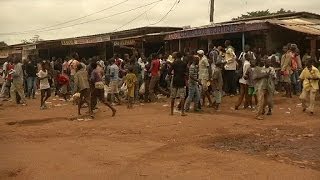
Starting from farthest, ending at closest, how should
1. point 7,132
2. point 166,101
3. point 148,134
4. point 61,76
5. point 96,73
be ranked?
1. point 61,76
2. point 166,101
3. point 96,73
4. point 7,132
5. point 148,134

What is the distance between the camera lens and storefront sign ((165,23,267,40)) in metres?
15.8

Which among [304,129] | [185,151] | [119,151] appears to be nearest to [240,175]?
[185,151]

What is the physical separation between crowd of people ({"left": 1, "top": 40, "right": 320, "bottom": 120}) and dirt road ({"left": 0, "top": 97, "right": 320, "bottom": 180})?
555mm

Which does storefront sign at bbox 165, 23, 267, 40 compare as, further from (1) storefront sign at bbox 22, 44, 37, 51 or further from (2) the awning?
(1) storefront sign at bbox 22, 44, 37, 51

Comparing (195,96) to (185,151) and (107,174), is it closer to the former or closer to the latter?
(185,151)

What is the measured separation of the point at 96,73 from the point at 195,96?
2.67 meters

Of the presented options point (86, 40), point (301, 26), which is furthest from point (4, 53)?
point (301, 26)

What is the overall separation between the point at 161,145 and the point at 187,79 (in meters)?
4.42

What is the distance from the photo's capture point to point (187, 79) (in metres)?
12.6

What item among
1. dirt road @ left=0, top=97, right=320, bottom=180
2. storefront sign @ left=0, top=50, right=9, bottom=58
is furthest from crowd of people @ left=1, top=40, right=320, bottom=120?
storefront sign @ left=0, top=50, right=9, bottom=58

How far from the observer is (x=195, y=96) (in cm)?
1243

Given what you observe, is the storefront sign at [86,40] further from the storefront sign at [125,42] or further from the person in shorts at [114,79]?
the person in shorts at [114,79]

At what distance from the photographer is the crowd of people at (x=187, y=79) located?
11969 millimetres

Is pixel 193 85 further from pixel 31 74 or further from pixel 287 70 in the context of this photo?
pixel 31 74
